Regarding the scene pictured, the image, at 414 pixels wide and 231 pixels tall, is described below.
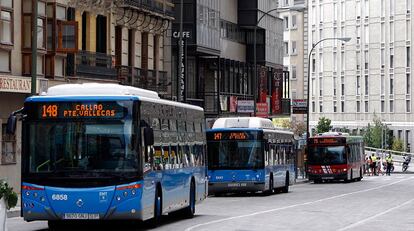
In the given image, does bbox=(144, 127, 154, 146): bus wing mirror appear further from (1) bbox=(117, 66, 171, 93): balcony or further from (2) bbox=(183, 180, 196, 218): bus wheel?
(1) bbox=(117, 66, 171, 93): balcony

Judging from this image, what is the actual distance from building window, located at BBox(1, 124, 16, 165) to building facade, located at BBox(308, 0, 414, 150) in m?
99.0

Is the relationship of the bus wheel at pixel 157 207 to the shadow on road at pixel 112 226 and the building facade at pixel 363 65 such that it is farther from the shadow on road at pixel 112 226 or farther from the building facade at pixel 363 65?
the building facade at pixel 363 65

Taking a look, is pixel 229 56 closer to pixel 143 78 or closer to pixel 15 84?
pixel 143 78

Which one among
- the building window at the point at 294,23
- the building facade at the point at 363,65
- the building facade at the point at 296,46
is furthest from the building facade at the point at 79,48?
the building window at the point at 294,23

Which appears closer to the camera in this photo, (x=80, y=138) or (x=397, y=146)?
(x=80, y=138)

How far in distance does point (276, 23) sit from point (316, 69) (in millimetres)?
66478

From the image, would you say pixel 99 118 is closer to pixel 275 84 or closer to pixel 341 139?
pixel 341 139

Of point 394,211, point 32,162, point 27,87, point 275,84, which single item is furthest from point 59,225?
point 275,84

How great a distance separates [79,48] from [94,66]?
112 centimetres

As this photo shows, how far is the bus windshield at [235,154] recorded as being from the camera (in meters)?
44.8

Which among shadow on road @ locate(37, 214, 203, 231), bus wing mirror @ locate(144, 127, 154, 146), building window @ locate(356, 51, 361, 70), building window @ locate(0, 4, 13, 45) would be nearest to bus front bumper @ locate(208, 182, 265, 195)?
building window @ locate(0, 4, 13, 45)

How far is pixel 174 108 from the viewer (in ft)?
91.3

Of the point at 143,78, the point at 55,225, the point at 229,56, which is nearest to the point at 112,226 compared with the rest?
the point at 55,225

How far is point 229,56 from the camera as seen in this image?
252 ft
